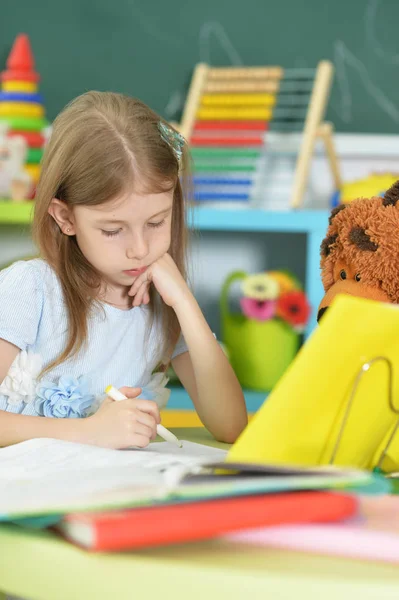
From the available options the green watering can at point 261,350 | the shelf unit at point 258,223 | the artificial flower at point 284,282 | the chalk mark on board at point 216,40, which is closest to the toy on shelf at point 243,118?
the chalk mark on board at point 216,40

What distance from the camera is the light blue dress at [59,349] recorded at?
41.6 inches

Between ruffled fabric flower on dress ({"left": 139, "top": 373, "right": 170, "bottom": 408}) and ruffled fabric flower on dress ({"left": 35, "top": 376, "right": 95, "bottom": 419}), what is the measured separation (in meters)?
0.09

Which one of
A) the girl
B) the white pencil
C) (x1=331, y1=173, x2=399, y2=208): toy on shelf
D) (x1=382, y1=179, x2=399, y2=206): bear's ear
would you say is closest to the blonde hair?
the girl

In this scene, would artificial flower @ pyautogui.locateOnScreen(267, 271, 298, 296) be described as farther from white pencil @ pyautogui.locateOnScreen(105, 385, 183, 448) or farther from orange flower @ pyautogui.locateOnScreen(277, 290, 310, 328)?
white pencil @ pyautogui.locateOnScreen(105, 385, 183, 448)

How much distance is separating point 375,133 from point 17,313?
1.65 metres

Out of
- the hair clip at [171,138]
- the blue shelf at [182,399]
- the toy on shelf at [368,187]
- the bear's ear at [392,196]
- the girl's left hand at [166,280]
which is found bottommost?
the blue shelf at [182,399]

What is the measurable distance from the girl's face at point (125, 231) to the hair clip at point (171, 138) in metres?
0.07

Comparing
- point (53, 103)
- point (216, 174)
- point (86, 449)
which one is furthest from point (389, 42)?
point (86, 449)

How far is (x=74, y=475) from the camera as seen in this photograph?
0.58 metres

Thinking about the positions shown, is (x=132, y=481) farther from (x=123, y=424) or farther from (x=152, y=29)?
(x=152, y=29)

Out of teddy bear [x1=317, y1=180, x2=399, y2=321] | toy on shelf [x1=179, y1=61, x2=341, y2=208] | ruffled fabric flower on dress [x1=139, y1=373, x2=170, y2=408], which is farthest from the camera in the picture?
toy on shelf [x1=179, y1=61, x2=341, y2=208]

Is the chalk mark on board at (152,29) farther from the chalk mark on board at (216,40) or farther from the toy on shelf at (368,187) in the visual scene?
the toy on shelf at (368,187)

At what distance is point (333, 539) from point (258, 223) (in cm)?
181

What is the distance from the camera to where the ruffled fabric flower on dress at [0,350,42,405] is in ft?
3.47
